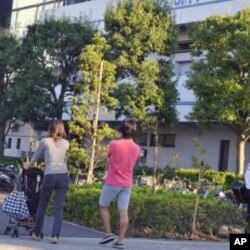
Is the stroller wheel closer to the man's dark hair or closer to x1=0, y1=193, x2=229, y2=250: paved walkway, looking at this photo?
x1=0, y1=193, x2=229, y2=250: paved walkway

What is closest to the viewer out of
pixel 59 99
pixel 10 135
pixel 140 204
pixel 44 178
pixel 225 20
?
pixel 44 178

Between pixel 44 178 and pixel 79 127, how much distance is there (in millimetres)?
10748

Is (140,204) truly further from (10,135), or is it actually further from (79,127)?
(10,135)

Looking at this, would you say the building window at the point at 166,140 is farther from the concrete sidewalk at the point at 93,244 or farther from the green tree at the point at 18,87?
the concrete sidewalk at the point at 93,244

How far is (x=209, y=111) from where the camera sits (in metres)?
26.3

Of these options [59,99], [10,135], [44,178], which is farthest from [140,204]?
[10,135]

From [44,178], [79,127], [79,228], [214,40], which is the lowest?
[79,228]

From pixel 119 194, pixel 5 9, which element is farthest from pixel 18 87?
pixel 5 9

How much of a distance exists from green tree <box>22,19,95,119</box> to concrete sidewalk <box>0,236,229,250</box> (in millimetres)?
19377

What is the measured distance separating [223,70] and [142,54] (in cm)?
368

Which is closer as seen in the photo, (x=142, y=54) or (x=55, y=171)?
(x=55, y=171)

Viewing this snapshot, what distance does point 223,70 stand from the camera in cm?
2602

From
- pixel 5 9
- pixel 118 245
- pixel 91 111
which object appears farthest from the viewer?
pixel 5 9

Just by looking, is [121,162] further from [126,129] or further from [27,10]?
[27,10]
